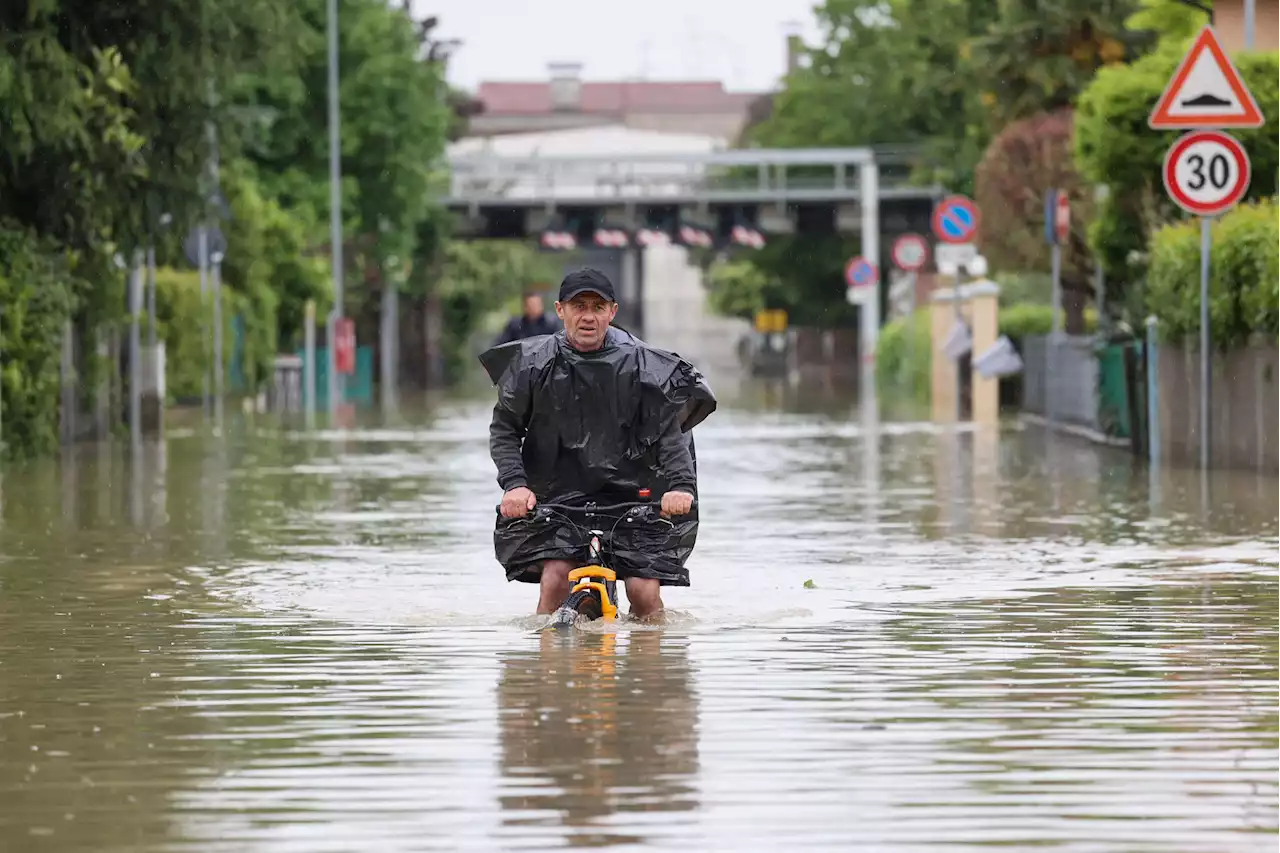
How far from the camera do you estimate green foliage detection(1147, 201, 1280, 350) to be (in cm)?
2298

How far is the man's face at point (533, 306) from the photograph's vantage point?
92.3ft

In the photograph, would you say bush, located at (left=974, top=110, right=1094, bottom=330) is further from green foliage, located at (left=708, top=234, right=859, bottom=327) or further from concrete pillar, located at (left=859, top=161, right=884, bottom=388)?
green foliage, located at (left=708, top=234, right=859, bottom=327)

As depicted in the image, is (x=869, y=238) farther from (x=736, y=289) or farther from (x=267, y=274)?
(x=736, y=289)

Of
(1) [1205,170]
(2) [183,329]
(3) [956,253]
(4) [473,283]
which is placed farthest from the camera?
(4) [473,283]

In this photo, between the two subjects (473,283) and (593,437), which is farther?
(473,283)

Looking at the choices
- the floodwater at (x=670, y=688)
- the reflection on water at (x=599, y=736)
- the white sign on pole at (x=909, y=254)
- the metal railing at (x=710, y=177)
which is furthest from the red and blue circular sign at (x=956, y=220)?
the reflection on water at (x=599, y=736)

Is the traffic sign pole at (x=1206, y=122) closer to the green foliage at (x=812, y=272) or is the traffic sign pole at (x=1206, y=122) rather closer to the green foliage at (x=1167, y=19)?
the green foliage at (x=1167, y=19)

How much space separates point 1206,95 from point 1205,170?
22.2 inches

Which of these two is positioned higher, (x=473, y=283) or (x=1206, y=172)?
(x=473, y=283)

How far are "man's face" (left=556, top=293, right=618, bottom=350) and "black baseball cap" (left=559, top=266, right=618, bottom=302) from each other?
0.02 metres

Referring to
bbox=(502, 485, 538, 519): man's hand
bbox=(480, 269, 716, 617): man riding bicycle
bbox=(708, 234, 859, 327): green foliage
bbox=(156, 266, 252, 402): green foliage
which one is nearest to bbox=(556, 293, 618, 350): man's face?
bbox=(480, 269, 716, 617): man riding bicycle

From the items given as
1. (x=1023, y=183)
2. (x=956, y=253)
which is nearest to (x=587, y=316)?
(x=956, y=253)

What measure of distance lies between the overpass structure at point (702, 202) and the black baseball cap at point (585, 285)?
73823 millimetres

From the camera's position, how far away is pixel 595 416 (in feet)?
38.7
